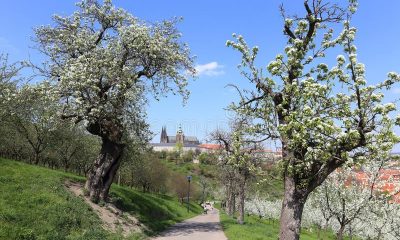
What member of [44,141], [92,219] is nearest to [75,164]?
[44,141]

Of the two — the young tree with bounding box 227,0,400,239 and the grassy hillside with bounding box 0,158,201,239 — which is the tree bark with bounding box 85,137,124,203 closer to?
the grassy hillside with bounding box 0,158,201,239

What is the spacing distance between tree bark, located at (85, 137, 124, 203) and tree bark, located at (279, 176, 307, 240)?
15574 millimetres

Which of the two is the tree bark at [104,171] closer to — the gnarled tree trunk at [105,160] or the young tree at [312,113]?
the gnarled tree trunk at [105,160]

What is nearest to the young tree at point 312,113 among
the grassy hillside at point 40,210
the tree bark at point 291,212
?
the tree bark at point 291,212

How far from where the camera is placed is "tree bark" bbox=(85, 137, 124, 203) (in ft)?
86.8

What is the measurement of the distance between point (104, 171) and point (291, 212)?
16.3 metres

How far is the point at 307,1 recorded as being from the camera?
1455cm

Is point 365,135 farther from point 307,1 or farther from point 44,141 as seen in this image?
point 44,141

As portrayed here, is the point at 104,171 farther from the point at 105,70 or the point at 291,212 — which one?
the point at 291,212

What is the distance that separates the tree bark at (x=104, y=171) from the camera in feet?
86.8

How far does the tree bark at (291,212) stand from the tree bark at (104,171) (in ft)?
51.1

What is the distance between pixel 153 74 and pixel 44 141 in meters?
25.6

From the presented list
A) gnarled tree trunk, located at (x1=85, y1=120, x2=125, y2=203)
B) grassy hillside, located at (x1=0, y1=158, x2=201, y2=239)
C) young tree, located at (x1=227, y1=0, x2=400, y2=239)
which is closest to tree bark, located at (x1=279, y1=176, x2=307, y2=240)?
young tree, located at (x1=227, y1=0, x2=400, y2=239)

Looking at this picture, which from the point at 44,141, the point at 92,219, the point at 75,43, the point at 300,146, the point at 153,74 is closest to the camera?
the point at 300,146
